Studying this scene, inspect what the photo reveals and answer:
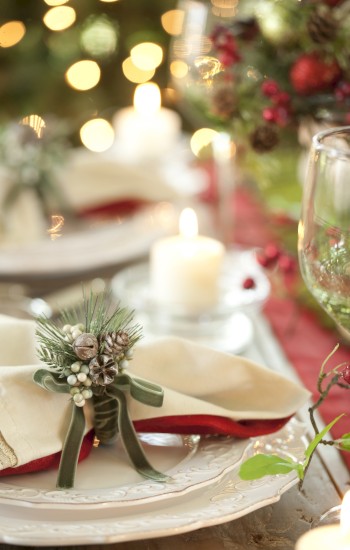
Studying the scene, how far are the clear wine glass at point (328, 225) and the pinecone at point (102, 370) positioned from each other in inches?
6.7

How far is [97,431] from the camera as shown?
635 millimetres

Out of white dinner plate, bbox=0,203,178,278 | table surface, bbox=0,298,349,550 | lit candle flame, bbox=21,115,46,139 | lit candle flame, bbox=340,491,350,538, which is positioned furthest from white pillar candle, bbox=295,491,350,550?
lit candle flame, bbox=21,115,46,139

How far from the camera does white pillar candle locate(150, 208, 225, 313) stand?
0.98m

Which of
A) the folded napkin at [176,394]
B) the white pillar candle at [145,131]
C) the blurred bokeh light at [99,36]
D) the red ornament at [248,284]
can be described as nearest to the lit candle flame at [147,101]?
the white pillar candle at [145,131]

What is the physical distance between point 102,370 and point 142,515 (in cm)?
11

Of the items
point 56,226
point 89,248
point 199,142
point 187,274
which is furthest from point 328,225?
point 199,142

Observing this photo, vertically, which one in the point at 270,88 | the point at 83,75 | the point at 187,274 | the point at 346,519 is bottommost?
the point at 83,75

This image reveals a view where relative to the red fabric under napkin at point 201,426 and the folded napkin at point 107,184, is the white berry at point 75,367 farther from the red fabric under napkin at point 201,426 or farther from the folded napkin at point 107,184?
the folded napkin at point 107,184

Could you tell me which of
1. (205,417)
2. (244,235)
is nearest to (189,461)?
(205,417)

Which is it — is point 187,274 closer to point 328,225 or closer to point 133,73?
point 328,225

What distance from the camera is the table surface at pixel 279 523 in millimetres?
574

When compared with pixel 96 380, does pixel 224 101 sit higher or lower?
higher

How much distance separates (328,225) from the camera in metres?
0.62

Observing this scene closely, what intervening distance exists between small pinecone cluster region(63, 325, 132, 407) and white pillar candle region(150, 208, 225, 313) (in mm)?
371
